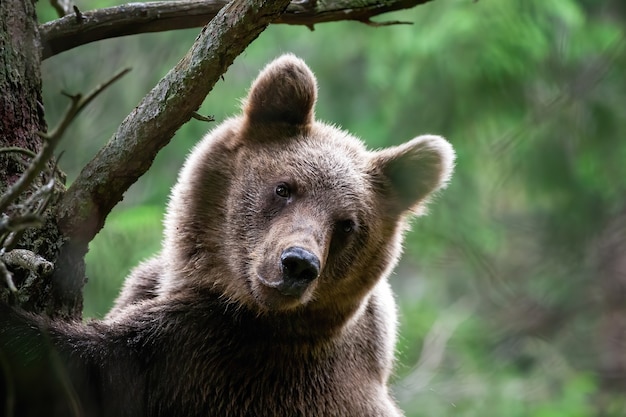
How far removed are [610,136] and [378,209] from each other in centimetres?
749

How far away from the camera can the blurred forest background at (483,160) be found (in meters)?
8.40

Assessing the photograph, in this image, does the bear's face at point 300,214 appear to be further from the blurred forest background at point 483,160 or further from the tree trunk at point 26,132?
the blurred forest background at point 483,160

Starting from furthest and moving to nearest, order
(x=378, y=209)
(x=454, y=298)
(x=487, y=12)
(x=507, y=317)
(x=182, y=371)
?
(x=454, y=298), (x=507, y=317), (x=487, y=12), (x=378, y=209), (x=182, y=371)

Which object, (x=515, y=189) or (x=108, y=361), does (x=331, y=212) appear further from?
(x=515, y=189)

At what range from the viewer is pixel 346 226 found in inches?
184

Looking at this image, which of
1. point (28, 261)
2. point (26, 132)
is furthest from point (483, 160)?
point (28, 261)

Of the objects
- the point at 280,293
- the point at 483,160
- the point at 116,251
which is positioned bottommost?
the point at 483,160

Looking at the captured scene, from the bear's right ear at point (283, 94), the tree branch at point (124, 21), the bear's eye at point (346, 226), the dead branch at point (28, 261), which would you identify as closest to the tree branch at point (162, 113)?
the dead branch at point (28, 261)

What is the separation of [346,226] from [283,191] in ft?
1.39

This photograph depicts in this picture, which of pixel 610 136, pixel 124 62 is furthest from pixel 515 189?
pixel 124 62

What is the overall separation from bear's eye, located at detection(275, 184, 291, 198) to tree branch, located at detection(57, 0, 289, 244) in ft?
3.45

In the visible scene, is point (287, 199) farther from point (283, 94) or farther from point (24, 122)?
point (24, 122)

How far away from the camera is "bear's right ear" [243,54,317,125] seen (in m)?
4.79

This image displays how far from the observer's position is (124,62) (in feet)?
26.6
